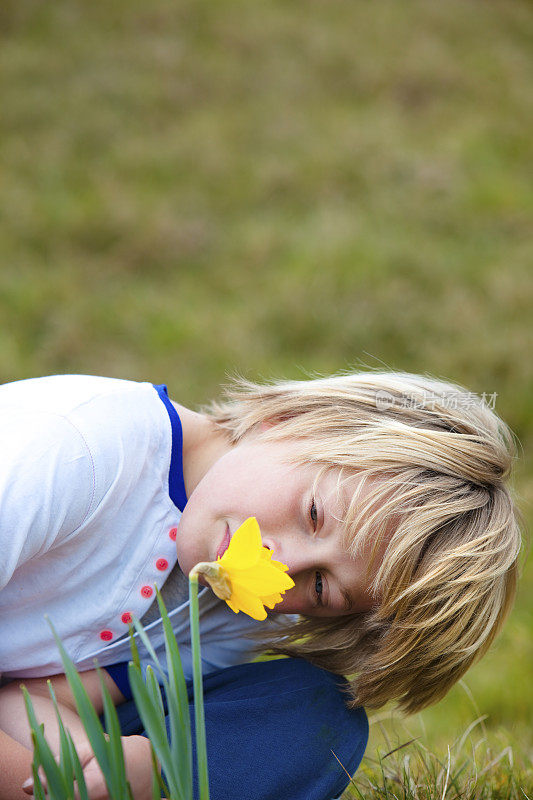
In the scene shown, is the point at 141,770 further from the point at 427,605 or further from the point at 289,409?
the point at 289,409

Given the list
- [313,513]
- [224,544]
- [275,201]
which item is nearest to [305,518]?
[313,513]

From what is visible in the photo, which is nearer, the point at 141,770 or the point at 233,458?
the point at 141,770

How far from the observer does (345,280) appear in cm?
365

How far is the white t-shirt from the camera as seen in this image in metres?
1.21

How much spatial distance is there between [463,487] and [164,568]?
1.79 feet

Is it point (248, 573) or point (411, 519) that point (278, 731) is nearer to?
point (411, 519)

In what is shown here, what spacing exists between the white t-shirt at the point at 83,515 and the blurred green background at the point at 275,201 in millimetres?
1007

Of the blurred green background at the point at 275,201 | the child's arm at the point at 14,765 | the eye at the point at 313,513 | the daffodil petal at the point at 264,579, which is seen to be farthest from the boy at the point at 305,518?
the blurred green background at the point at 275,201

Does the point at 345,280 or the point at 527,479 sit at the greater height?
the point at 345,280

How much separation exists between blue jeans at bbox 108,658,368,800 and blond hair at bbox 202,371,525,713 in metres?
0.07

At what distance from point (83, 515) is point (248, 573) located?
41 centimetres

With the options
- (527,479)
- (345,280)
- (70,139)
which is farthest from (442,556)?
(70,139)

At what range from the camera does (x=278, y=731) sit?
142 centimetres

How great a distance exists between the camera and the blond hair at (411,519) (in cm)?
135
